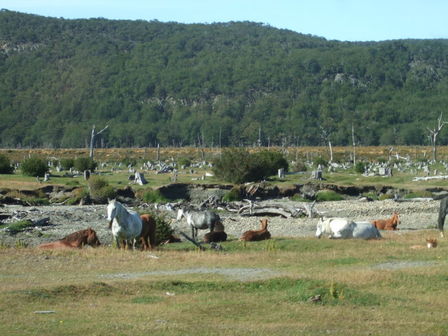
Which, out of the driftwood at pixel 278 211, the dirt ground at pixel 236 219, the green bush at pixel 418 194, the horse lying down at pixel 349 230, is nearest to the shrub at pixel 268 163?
the green bush at pixel 418 194

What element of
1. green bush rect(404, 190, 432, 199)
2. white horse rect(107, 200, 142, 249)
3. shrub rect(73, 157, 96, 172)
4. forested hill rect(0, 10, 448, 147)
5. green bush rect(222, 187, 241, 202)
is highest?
forested hill rect(0, 10, 448, 147)

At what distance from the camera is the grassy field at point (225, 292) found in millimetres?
14188

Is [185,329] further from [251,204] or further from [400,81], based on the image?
[400,81]

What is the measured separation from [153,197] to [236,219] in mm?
12343

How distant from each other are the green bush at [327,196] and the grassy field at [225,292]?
26394mm

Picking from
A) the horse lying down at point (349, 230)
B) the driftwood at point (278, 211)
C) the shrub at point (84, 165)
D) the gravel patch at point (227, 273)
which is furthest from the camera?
the shrub at point (84, 165)

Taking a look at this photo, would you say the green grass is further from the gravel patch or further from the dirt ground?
the gravel patch

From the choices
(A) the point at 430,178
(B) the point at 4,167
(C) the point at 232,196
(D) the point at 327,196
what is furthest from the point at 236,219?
(B) the point at 4,167

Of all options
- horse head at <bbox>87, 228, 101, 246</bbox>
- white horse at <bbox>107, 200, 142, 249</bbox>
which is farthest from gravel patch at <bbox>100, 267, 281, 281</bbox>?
horse head at <bbox>87, 228, 101, 246</bbox>

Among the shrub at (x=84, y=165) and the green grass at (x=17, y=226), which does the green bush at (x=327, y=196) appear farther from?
the shrub at (x=84, y=165)

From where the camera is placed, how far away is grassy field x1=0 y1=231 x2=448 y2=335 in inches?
559

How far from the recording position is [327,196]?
51344 millimetres

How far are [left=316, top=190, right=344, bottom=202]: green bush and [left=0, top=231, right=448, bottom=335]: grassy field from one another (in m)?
26.4

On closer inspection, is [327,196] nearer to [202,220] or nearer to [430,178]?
[430,178]
